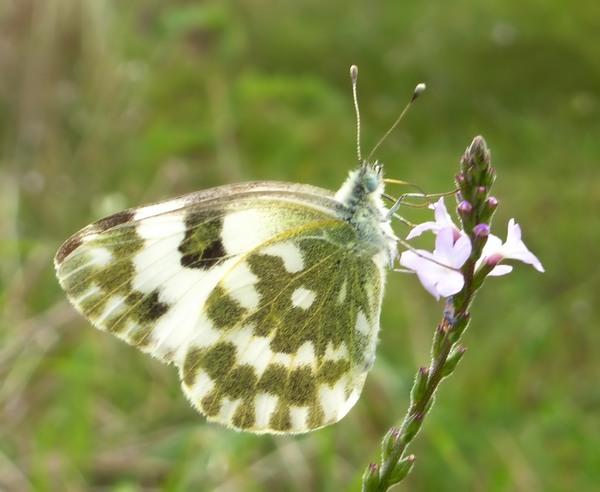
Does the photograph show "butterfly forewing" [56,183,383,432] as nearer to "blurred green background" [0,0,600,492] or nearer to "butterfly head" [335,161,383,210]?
"butterfly head" [335,161,383,210]

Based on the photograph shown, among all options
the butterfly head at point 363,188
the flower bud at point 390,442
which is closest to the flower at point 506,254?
the flower bud at point 390,442

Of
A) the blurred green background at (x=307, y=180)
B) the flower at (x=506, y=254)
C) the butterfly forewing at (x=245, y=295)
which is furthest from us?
the blurred green background at (x=307, y=180)

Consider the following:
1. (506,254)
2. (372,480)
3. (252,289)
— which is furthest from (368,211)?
(372,480)

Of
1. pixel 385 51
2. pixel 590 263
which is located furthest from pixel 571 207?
pixel 385 51

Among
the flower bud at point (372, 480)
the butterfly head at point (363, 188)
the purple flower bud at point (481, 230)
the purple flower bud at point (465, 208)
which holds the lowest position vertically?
the flower bud at point (372, 480)

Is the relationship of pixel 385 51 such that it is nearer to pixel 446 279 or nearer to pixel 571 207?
pixel 571 207

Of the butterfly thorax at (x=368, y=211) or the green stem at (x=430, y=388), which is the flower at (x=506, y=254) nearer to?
the green stem at (x=430, y=388)

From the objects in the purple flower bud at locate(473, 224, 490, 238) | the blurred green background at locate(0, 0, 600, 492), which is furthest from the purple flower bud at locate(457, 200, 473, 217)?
the blurred green background at locate(0, 0, 600, 492)
